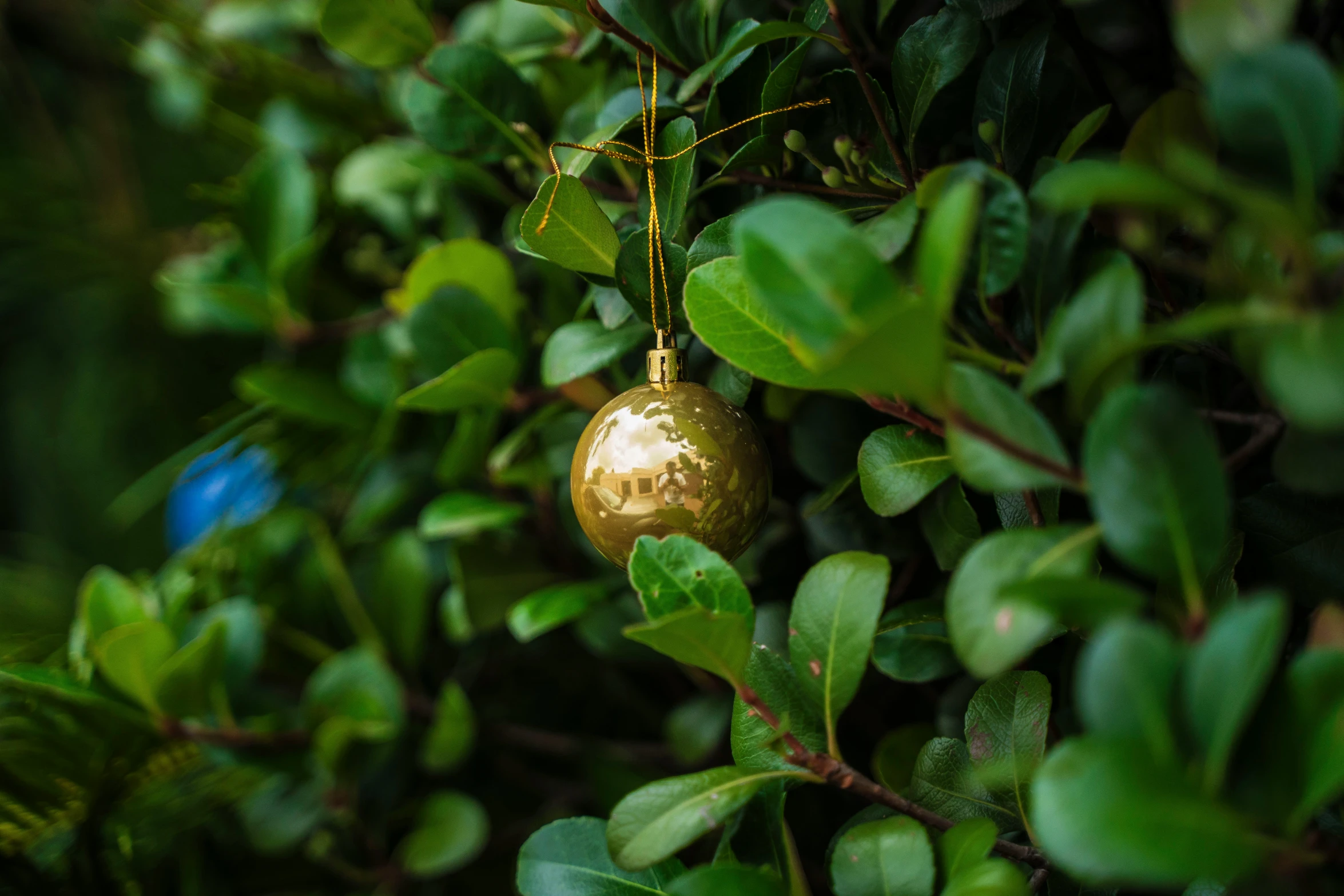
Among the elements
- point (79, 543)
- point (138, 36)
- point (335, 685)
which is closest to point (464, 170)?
point (335, 685)

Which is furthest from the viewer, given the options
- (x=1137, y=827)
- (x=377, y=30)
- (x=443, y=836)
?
(x=443, y=836)

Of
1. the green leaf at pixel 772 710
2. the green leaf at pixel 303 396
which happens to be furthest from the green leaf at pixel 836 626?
the green leaf at pixel 303 396

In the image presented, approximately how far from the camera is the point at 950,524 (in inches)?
17.6

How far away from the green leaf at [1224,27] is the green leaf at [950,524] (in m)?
0.21

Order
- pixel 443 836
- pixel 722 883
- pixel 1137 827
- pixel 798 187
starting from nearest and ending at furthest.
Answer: pixel 1137 827
pixel 722 883
pixel 798 187
pixel 443 836

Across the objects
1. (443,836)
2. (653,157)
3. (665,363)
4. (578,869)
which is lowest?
(443,836)

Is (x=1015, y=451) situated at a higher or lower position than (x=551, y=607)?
higher

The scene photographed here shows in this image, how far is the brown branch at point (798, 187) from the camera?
468 millimetres

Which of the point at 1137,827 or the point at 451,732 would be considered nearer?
the point at 1137,827

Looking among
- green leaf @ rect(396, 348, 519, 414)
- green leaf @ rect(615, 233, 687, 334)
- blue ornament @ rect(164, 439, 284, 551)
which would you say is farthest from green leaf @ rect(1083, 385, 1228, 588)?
blue ornament @ rect(164, 439, 284, 551)

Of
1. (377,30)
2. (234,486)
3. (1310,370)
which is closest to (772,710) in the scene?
(1310,370)

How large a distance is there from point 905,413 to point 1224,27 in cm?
19

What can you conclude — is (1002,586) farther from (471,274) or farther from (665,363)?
(471,274)

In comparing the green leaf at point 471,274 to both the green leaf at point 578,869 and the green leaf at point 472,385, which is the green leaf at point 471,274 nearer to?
the green leaf at point 472,385
